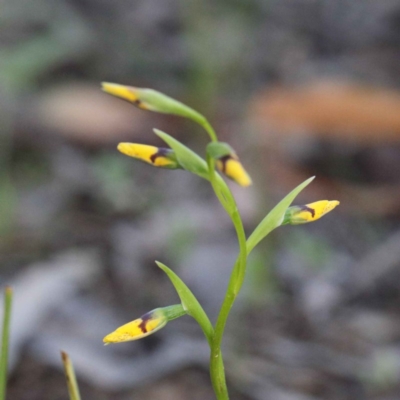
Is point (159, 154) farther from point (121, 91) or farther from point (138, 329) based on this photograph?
point (138, 329)

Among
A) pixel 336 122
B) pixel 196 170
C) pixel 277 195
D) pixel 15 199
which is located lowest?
pixel 15 199

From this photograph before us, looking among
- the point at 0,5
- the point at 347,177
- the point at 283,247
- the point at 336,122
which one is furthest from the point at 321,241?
the point at 0,5

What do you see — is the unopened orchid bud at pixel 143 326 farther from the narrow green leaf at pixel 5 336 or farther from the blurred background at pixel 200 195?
the blurred background at pixel 200 195

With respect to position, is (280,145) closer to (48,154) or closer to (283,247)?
(283,247)

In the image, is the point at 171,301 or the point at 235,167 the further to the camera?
the point at 171,301

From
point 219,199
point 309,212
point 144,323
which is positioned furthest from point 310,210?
point 144,323

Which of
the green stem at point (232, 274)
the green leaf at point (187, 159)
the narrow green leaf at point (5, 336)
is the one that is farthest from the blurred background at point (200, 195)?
the green leaf at point (187, 159)

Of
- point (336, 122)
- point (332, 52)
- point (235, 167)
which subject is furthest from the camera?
point (332, 52)
